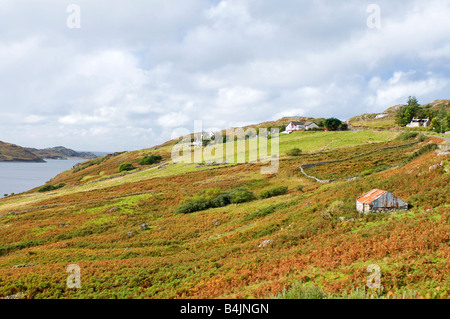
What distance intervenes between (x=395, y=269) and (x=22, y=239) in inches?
1508

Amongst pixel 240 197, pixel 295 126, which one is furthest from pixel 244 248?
pixel 295 126

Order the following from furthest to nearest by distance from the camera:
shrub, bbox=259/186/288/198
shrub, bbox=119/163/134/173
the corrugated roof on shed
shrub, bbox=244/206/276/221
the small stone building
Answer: shrub, bbox=119/163/134/173 → shrub, bbox=259/186/288/198 → shrub, bbox=244/206/276/221 → the corrugated roof on shed → the small stone building

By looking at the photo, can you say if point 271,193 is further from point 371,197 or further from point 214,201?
point 371,197

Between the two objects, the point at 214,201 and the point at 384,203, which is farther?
the point at 214,201

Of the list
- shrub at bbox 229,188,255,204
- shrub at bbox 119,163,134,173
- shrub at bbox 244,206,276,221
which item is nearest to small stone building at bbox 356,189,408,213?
shrub at bbox 244,206,276,221

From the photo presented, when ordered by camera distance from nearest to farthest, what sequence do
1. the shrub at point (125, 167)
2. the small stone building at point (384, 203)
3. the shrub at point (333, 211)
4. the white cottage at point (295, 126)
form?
the small stone building at point (384, 203) < the shrub at point (333, 211) < the shrub at point (125, 167) < the white cottage at point (295, 126)

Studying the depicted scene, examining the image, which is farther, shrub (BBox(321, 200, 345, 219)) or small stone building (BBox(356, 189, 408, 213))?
shrub (BBox(321, 200, 345, 219))

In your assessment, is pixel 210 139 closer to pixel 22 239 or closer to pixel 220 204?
pixel 220 204

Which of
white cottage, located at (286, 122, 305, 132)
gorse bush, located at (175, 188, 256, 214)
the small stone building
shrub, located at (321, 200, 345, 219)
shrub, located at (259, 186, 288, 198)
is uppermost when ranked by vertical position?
white cottage, located at (286, 122, 305, 132)

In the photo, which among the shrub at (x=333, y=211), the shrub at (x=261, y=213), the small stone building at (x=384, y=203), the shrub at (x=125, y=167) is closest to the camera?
the small stone building at (x=384, y=203)

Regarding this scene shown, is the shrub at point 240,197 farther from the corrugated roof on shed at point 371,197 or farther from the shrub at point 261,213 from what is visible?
the corrugated roof on shed at point 371,197

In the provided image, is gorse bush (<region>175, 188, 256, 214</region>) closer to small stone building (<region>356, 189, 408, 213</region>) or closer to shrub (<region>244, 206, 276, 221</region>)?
shrub (<region>244, 206, 276, 221</region>)

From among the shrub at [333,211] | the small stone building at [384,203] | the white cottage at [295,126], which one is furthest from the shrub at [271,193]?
the white cottage at [295,126]

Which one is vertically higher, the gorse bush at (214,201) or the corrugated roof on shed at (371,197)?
the corrugated roof on shed at (371,197)
